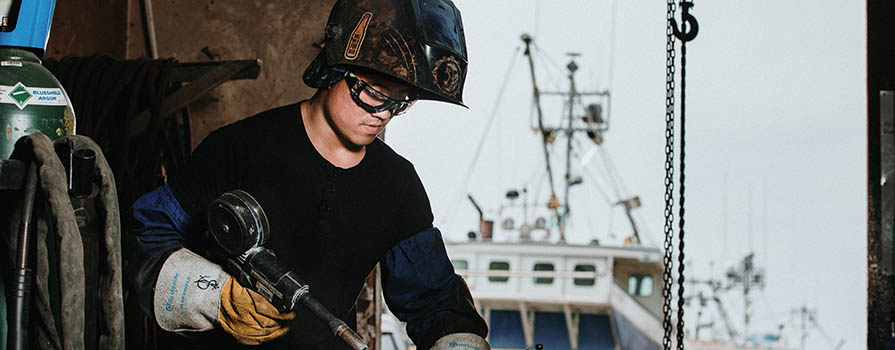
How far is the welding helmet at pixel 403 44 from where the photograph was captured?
1683 mm

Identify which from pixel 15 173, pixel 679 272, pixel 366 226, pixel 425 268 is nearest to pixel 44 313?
pixel 15 173

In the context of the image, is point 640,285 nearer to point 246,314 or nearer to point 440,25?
point 440,25

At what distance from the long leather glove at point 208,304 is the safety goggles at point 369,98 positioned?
1.41 ft

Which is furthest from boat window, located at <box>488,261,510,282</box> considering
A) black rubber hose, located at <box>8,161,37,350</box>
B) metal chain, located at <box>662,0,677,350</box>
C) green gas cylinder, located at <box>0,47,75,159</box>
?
black rubber hose, located at <box>8,161,37,350</box>

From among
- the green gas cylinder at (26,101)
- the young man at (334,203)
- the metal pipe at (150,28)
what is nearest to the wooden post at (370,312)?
the young man at (334,203)

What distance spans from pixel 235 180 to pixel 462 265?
11983 mm

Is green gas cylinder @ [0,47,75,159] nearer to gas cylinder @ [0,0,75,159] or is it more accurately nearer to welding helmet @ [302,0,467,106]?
gas cylinder @ [0,0,75,159]

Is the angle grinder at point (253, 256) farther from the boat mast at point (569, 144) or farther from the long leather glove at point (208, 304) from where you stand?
the boat mast at point (569, 144)

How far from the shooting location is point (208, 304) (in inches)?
63.2

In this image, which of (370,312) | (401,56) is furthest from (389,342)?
(401,56)

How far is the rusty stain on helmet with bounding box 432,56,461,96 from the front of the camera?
5.57 feet

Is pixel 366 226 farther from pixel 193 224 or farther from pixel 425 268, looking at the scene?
pixel 193 224

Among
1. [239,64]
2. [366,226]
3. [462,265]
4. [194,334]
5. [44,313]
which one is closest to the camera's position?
[44,313]

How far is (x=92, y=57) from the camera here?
253 centimetres
